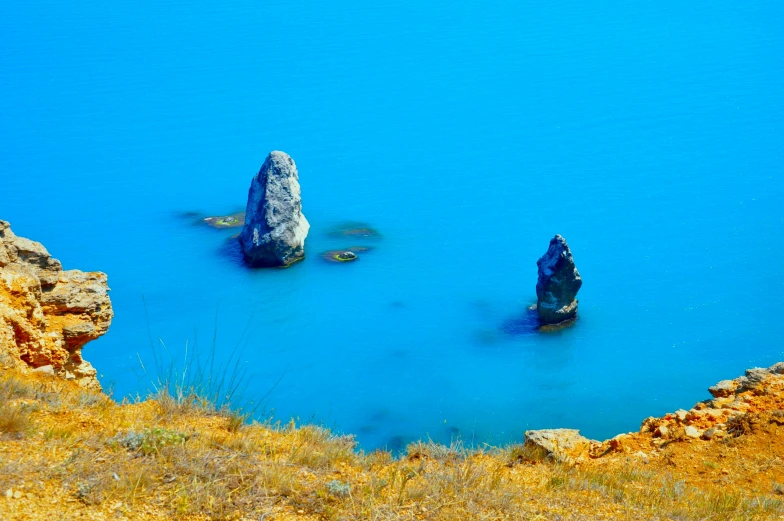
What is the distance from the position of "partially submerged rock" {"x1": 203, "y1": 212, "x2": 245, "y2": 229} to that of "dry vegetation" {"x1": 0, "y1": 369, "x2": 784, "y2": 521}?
13.3m

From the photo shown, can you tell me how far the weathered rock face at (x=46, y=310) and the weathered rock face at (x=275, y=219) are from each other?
954 centimetres

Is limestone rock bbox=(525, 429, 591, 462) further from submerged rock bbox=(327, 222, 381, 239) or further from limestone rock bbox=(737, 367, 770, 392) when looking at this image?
submerged rock bbox=(327, 222, 381, 239)

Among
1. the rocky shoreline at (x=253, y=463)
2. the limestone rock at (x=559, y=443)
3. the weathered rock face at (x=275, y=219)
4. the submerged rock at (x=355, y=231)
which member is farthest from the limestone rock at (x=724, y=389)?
the submerged rock at (x=355, y=231)

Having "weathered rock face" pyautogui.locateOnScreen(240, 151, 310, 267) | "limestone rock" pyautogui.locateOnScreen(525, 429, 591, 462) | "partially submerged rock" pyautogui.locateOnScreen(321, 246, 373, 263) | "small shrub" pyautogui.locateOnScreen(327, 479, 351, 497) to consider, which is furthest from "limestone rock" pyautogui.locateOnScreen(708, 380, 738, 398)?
"weathered rock face" pyautogui.locateOnScreen(240, 151, 310, 267)

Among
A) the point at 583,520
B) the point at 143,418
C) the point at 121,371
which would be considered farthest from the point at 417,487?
the point at 121,371

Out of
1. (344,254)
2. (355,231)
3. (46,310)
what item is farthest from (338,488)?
(355,231)

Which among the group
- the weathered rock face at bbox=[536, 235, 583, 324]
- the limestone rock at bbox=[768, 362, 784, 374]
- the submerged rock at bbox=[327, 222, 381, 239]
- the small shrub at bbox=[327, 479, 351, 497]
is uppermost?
the submerged rock at bbox=[327, 222, 381, 239]

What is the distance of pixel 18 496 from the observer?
548 centimetres

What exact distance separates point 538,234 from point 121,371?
9440mm

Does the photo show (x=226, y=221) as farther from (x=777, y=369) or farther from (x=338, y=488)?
(x=338, y=488)

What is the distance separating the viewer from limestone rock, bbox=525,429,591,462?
8.72m

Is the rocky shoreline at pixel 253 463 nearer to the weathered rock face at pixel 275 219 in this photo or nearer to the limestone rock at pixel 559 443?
the limestone rock at pixel 559 443

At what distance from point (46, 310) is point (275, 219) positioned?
10252 millimetres

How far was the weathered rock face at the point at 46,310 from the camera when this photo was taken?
26.6 feet
